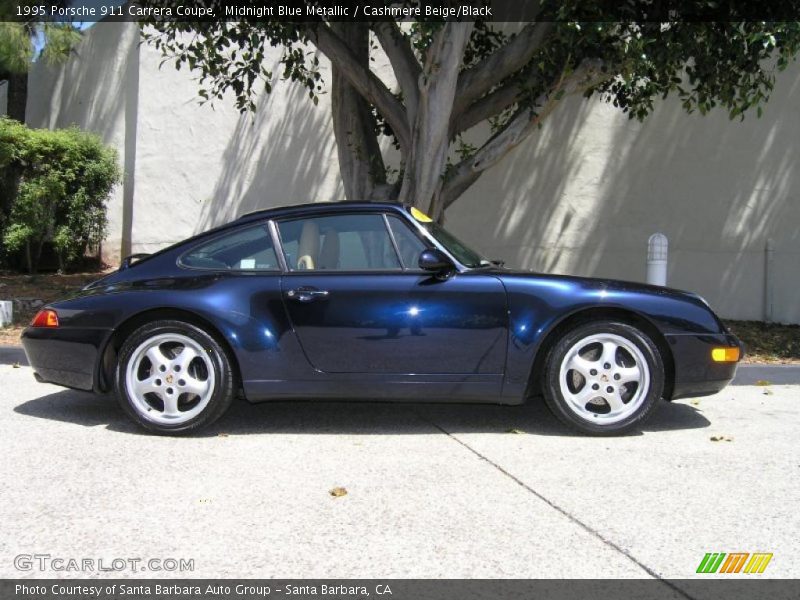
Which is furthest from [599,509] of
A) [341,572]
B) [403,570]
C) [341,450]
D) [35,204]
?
[35,204]

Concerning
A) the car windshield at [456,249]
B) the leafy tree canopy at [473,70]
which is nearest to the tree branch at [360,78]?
the leafy tree canopy at [473,70]

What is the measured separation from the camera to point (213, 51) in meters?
6.77

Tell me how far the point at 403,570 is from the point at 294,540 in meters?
0.50

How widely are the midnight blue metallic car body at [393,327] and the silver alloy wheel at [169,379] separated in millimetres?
157

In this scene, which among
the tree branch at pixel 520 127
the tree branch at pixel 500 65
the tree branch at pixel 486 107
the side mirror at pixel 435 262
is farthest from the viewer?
the tree branch at pixel 486 107

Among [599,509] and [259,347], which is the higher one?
[259,347]

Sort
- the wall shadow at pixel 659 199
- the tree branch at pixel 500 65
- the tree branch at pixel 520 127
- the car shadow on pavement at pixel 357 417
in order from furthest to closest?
the wall shadow at pixel 659 199
the tree branch at pixel 500 65
the tree branch at pixel 520 127
the car shadow on pavement at pixel 357 417

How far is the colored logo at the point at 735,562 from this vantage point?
2.64 meters

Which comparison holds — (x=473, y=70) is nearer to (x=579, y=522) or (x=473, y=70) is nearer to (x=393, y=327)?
(x=393, y=327)

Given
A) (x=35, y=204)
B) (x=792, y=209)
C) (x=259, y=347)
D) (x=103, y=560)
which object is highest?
(x=792, y=209)

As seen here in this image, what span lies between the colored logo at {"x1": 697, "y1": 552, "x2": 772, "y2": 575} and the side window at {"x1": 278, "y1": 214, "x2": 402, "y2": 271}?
2.33 meters

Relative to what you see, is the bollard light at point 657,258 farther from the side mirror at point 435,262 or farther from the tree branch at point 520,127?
the side mirror at point 435,262

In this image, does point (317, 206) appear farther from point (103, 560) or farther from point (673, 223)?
point (673, 223)

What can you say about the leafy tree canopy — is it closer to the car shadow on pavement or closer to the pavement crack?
the car shadow on pavement
